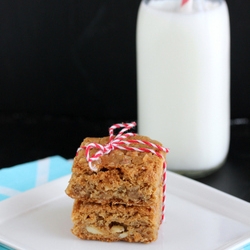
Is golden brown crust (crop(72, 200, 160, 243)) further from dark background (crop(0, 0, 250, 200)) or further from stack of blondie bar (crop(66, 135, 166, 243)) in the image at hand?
dark background (crop(0, 0, 250, 200))

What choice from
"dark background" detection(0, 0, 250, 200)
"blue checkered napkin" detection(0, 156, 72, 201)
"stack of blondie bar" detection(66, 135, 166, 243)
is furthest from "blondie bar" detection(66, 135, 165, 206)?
"dark background" detection(0, 0, 250, 200)

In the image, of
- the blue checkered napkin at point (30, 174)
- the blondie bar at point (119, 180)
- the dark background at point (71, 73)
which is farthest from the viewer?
the dark background at point (71, 73)

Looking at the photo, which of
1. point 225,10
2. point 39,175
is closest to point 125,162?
point 39,175

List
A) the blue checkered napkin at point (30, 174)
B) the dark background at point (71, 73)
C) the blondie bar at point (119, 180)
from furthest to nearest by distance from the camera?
the dark background at point (71, 73)
the blue checkered napkin at point (30, 174)
the blondie bar at point (119, 180)

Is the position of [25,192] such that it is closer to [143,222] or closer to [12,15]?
[143,222]

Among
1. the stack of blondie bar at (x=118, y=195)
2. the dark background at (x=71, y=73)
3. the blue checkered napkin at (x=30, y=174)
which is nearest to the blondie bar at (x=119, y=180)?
the stack of blondie bar at (x=118, y=195)

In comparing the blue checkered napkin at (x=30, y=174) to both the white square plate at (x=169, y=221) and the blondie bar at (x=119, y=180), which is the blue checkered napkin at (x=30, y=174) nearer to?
the white square plate at (x=169, y=221)

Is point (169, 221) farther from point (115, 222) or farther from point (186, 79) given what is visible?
point (186, 79)

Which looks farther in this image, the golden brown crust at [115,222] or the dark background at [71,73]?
the dark background at [71,73]
